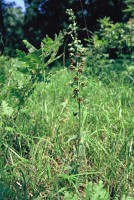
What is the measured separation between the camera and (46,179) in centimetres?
188

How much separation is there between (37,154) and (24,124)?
0.32 m

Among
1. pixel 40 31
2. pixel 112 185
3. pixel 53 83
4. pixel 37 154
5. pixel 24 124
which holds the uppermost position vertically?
pixel 40 31

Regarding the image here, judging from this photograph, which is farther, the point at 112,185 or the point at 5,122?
the point at 5,122

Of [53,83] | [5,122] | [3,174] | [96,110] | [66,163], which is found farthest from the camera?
[53,83]

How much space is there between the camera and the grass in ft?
5.98

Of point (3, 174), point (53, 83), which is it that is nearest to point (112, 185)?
point (3, 174)

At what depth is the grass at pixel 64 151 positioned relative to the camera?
182 centimetres

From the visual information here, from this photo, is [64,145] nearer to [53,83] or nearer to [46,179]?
[46,179]

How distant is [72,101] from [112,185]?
1.18m

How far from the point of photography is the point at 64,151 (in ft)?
6.95

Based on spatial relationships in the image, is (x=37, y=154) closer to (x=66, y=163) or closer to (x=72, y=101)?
(x=66, y=163)

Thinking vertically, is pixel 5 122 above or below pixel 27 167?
above

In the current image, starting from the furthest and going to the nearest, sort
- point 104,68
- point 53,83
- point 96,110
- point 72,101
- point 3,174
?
1. point 104,68
2. point 53,83
3. point 72,101
4. point 96,110
5. point 3,174

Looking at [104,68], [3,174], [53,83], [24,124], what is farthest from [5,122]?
[104,68]
